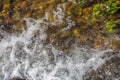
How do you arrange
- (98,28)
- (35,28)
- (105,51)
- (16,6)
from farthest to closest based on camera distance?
(16,6)
(35,28)
(98,28)
(105,51)

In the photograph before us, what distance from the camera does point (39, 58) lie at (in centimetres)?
534

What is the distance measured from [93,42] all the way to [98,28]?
1.16 ft

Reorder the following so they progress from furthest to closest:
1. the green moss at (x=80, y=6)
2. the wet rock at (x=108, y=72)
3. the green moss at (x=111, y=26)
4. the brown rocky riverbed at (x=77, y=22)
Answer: the green moss at (x=80, y=6)
the green moss at (x=111, y=26)
the brown rocky riverbed at (x=77, y=22)
the wet rock at (x=108, y=72)

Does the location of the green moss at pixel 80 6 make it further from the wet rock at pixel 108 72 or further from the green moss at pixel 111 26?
the wet rock at pixel 108 72

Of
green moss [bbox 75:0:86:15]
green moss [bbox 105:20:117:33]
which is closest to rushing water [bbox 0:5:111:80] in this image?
green moss [bbox 75:0:86:15]

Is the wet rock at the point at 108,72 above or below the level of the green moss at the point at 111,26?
below

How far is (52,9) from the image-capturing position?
5.98 m

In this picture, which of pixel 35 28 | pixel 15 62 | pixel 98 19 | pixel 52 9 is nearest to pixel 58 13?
pixel 52 9

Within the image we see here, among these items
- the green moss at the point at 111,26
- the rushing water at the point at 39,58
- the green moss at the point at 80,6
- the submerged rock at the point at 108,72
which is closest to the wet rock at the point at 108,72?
the submerged rock at the point at 108,72

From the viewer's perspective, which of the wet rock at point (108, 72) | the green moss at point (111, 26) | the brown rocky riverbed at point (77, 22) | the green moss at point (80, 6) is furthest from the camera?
the green moss at point (80, 6)

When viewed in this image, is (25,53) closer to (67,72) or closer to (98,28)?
(67,72)

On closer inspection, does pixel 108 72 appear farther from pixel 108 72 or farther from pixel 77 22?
pixel 77 22

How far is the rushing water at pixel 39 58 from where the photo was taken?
16.2ft

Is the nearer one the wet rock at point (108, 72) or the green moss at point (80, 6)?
the wet rock at point (108, 72)
